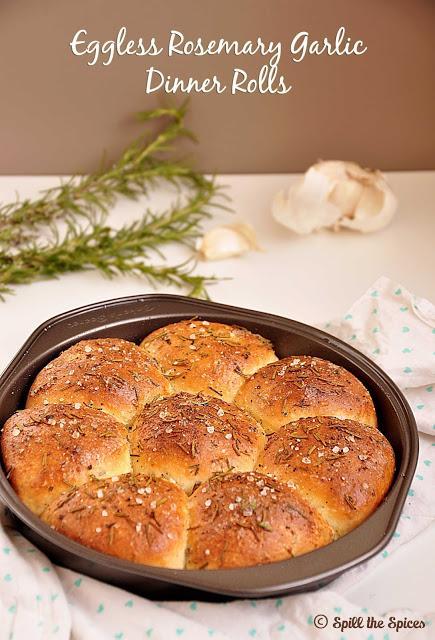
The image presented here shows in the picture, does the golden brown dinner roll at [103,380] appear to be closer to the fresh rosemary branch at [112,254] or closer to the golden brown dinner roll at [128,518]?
the golden brown dinner roll at [128,518]

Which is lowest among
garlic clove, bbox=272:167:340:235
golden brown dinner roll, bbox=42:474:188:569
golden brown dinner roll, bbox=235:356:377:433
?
golden brown dinner roll, bbox=42:474:188:569

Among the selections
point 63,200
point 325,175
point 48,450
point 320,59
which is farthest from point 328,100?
point 48,450

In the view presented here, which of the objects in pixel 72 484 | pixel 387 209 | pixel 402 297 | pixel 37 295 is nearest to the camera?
pixel 72 484

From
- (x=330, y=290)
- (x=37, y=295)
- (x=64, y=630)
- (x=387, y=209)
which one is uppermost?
(x=387, y=209)

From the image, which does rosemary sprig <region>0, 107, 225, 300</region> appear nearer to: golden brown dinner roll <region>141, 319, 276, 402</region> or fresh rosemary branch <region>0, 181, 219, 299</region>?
fresh rosemary branch <region>0, 181, 219, 299</region>

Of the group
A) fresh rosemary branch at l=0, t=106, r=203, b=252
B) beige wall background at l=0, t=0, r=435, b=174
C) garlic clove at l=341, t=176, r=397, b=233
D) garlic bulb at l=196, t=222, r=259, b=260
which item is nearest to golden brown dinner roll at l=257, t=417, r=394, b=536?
garlic bulb at l=196, t=222, r=259, b=260

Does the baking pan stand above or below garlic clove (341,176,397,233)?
below

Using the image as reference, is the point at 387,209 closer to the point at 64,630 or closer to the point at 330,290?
the point at 330,290
